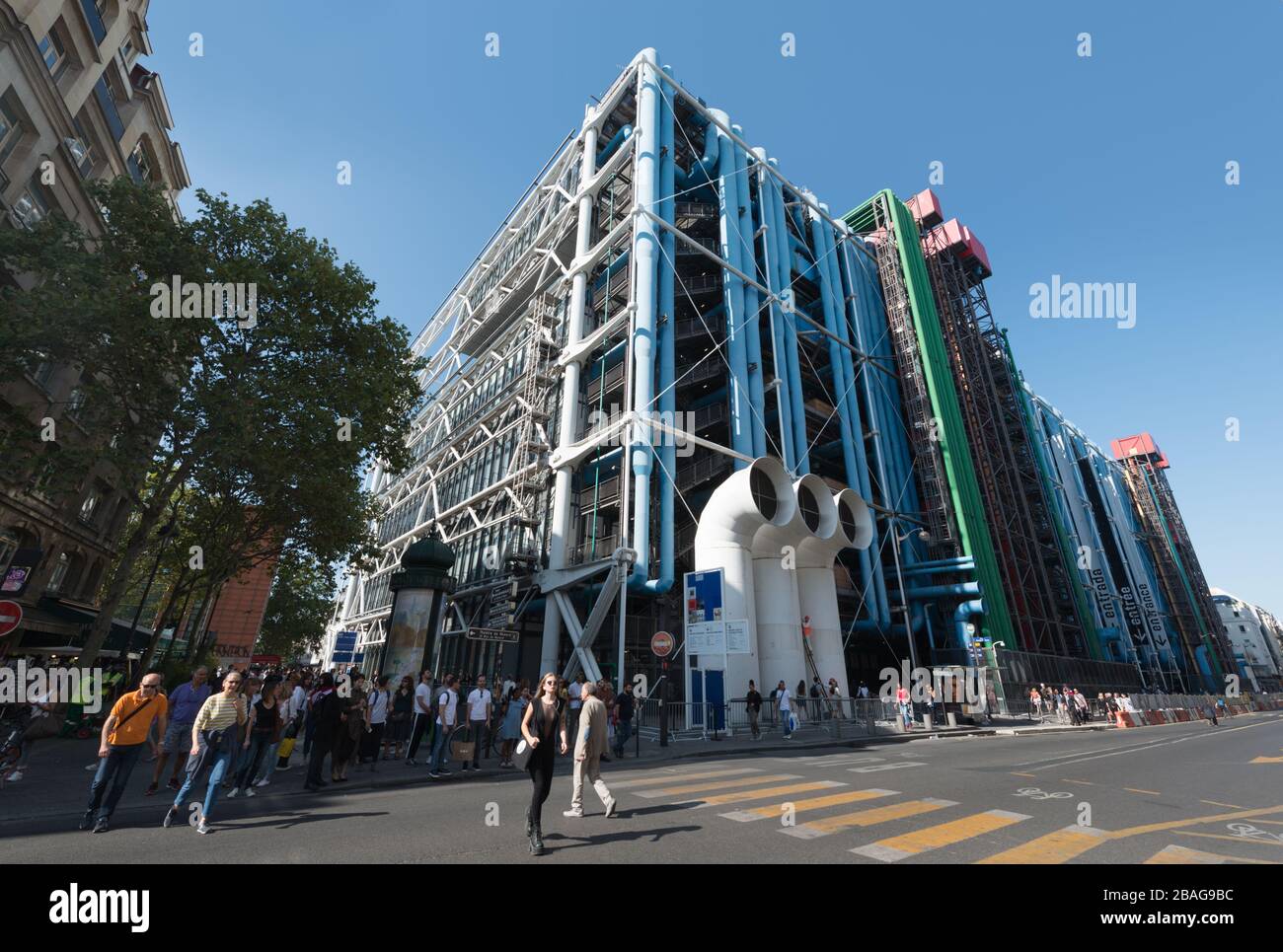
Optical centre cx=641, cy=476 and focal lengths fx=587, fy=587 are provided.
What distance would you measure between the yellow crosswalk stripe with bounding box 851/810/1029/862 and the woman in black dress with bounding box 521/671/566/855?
337cm

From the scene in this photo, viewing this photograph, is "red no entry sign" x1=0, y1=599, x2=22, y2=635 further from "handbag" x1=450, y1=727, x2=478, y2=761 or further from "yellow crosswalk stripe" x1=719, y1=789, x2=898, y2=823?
"yellow crosswalk stripe" x1=719, y1=789, x2=898, y2=823

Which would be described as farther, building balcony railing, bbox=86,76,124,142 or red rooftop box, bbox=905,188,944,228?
red rooftop box, bbox=905,188,944,228

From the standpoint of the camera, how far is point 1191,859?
5.95 m

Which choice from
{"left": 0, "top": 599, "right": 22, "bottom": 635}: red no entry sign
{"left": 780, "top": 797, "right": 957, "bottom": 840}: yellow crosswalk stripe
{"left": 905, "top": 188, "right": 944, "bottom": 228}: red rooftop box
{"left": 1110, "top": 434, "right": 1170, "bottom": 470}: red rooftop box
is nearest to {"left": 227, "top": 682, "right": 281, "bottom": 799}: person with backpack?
{"left": 0, "top": 599, "right": 22, "bottom": 635}: red no entry sign

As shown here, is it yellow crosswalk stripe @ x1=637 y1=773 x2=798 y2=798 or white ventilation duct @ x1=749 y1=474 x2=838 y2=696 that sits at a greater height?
white ventilation duct @ x1=749 y1=474 x2=838 y2=696

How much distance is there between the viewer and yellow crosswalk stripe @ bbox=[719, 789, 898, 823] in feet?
25.9

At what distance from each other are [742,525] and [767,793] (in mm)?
13628

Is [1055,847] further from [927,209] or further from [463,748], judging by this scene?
[927,209]
